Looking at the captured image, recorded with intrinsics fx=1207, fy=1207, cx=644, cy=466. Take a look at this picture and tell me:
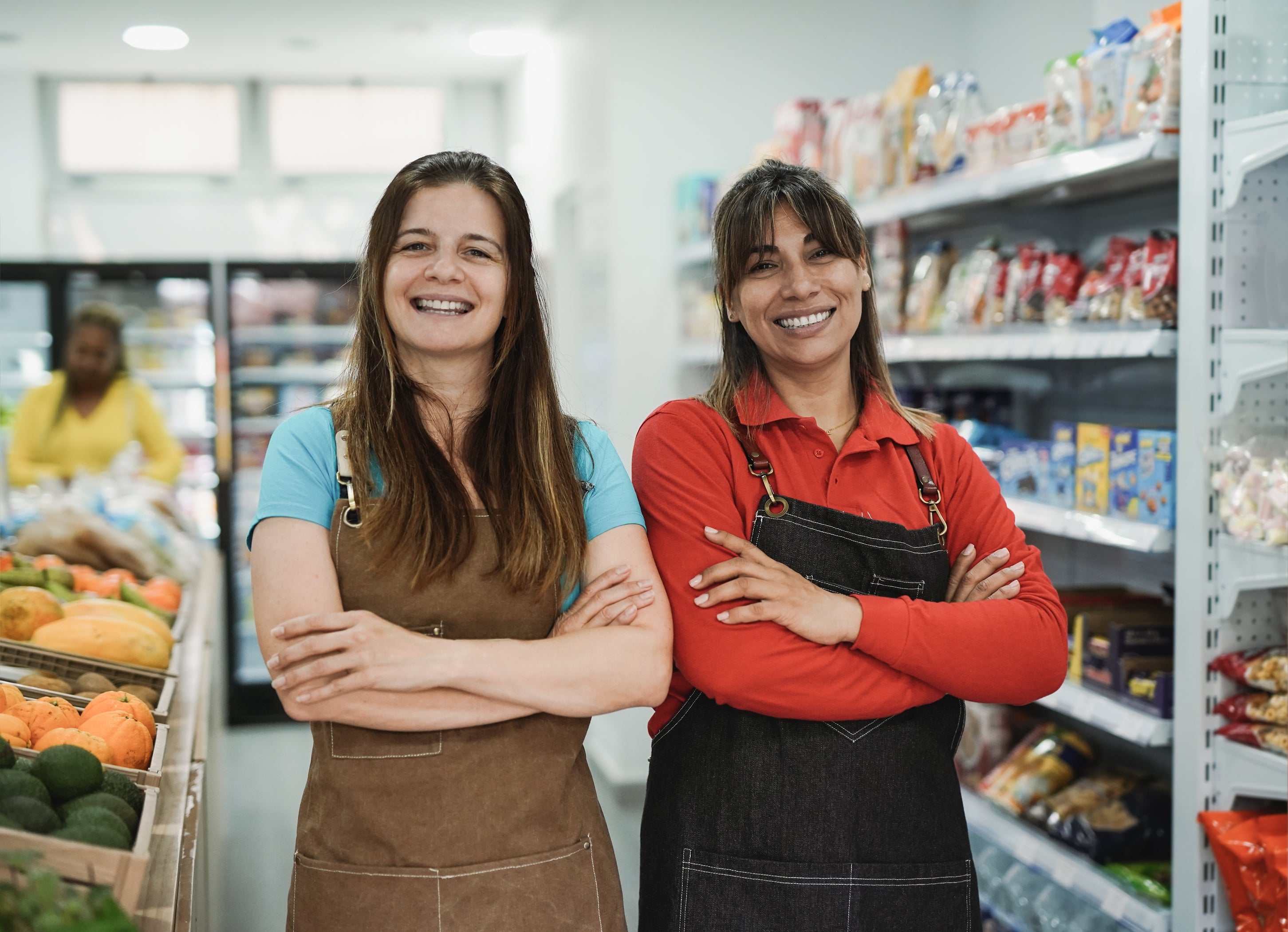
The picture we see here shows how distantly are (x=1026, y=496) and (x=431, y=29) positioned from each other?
4139 millimetres

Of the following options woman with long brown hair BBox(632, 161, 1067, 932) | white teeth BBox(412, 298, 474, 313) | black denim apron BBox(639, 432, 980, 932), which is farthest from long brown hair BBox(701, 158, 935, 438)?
white teeth BBox(412, 298, 474, 313)

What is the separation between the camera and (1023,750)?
11.2 feet

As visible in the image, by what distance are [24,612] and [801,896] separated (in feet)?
5.37

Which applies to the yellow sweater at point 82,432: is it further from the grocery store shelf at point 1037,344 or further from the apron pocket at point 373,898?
the apron pocket at point 373,898

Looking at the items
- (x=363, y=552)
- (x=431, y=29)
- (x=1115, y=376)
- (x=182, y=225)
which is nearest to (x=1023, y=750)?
(x=1115, y=376)

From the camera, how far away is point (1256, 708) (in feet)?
7.81

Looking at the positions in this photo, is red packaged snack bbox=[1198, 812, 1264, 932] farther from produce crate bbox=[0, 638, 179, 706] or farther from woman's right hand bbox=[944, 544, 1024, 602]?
produce crate bbox=[0, 638, 179, 706]

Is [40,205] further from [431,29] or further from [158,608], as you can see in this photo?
[158,608]

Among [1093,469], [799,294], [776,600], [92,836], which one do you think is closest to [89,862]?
[92,836]

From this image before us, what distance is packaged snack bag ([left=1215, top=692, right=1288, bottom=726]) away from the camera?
232cm

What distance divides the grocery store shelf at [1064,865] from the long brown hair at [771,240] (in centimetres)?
116

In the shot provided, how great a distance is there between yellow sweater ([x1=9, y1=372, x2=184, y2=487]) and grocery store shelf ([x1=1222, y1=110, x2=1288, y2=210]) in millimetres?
4631

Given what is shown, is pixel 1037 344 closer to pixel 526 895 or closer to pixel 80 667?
pixel 526 895

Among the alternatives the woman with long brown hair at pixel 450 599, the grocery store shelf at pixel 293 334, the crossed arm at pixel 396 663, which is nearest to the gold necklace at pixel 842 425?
the woman with long brown hair at pixel 450 599
